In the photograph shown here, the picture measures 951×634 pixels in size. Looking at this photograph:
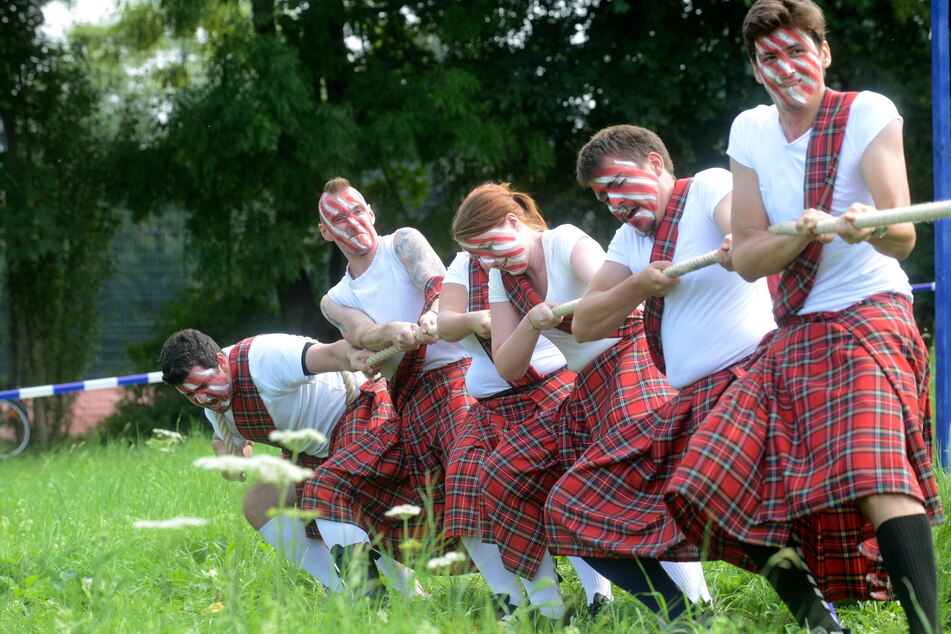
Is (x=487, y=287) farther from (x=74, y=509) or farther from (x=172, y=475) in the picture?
(x=172, y=475)

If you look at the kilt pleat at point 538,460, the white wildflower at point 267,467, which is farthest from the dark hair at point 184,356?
the white wildflower at point 267,467

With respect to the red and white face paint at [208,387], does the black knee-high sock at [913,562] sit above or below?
below

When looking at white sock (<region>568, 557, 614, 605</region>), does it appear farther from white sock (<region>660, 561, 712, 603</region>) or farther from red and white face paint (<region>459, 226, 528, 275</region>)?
red and white face paint (<region>459, 226, 528, 275</region>)

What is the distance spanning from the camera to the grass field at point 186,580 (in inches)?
117

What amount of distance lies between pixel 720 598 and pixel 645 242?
1.31 m

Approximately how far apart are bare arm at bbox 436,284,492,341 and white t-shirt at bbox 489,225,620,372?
25cm

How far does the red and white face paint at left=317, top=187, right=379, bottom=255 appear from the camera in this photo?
4504mm

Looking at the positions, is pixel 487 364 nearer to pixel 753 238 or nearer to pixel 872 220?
pixel 753 238

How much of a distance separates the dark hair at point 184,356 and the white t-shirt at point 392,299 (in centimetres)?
61

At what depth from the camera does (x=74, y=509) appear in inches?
247

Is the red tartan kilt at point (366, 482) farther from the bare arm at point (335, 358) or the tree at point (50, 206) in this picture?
the tree at point (50, 206)

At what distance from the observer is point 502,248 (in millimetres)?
3775

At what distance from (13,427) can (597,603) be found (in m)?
9.81

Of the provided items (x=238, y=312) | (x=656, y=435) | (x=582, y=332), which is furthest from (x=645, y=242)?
(x=238, y=312)
